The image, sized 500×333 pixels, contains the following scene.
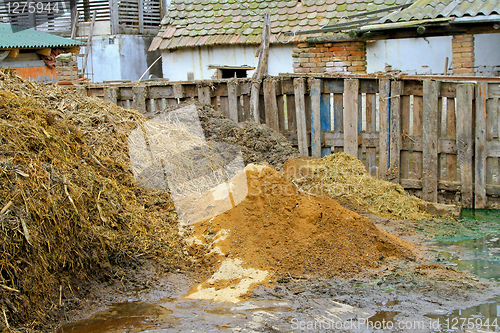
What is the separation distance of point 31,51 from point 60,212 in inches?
458

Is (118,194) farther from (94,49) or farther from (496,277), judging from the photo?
(94,49)

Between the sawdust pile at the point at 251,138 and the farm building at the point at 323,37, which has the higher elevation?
the farm building at the point at 323,37

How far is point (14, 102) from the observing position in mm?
5840

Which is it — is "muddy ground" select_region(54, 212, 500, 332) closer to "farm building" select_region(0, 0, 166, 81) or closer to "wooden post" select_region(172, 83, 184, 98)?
"wooden post" select_region(172, 83, 184, 98)

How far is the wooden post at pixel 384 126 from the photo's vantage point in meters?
8.13

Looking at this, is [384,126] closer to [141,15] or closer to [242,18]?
[242,18]

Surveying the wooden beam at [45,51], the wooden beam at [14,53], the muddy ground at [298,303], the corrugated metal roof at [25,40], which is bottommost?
the muddy ground at [298,303]

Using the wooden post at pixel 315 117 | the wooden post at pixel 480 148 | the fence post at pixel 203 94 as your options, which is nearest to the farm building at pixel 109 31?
the fence post at pixel 203 94

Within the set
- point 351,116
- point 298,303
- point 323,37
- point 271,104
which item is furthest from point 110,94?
point 298,303

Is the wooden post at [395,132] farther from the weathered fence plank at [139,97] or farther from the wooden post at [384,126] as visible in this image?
the weathered fence plank at [139,97]

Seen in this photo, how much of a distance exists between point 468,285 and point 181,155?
4.20m

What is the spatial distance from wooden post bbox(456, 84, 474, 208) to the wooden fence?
0.01 metres

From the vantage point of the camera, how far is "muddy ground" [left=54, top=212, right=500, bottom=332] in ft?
14.3

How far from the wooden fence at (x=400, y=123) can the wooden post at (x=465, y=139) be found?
0.04ft
